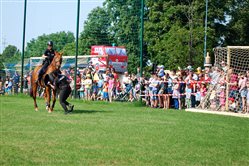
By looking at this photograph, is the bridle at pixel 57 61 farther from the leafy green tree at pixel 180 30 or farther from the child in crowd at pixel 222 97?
the leafy green tree at pixel 180 30

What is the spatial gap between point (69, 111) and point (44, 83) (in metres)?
1.57

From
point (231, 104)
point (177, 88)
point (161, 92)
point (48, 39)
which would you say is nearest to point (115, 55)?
point (161, 92)

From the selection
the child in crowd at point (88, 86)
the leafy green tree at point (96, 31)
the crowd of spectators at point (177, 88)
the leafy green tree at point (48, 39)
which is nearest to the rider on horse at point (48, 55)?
the crowd of spectators at point (177, 88)

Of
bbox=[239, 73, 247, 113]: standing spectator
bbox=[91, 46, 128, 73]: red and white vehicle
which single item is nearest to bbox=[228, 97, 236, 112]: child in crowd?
bbox=[239, 73, 247, 113]: standing spectator

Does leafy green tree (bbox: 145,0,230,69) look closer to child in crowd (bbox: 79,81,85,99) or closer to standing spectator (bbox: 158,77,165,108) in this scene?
child in crowd (bbox: 79,81,85,99)

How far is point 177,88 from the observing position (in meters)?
24.5

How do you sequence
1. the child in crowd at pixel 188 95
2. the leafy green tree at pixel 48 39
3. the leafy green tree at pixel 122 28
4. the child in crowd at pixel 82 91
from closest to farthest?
the child in crowd at pixel 188 95 → the child in crowd at pixel 82 91 → the leafy green tree at pixel 122 28 → the leafy green tree at pixel 48 39

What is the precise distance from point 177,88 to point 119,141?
44.6ft

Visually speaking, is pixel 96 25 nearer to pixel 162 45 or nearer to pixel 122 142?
pixel 162 45

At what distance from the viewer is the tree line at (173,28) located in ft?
137

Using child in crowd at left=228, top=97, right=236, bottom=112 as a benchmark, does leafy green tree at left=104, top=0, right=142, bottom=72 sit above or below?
above

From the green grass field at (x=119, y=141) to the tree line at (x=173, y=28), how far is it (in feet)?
71.9

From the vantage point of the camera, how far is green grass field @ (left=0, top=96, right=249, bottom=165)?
29.2 ft

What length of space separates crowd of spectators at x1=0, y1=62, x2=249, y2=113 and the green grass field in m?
5.60
